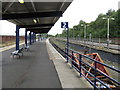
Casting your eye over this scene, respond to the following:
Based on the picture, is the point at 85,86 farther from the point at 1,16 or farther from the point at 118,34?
the point at 118,34

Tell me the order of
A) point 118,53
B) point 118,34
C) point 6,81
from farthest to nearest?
1. point 118,34
2. point 118,53
3. point 6,81

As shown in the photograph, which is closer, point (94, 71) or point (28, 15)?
point (94, 71)

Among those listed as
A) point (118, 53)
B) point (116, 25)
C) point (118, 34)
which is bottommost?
point (118, 53)

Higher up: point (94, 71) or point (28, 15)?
point (28, 15)

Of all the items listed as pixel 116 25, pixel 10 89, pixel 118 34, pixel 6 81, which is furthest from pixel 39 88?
pixel 116 25

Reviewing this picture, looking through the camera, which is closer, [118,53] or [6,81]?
[6,81]

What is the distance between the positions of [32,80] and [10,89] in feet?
3.70

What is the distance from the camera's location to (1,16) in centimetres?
1109

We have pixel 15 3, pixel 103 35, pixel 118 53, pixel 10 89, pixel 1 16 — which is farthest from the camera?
pixel 103 35

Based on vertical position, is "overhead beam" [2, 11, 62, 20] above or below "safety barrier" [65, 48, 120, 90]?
above

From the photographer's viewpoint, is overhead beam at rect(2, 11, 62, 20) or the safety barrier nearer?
the safety barrier

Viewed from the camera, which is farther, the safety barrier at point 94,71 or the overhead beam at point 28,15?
the overhead beam at point 28,15

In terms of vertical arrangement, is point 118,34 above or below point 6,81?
above

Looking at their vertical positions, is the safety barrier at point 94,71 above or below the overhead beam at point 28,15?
below
